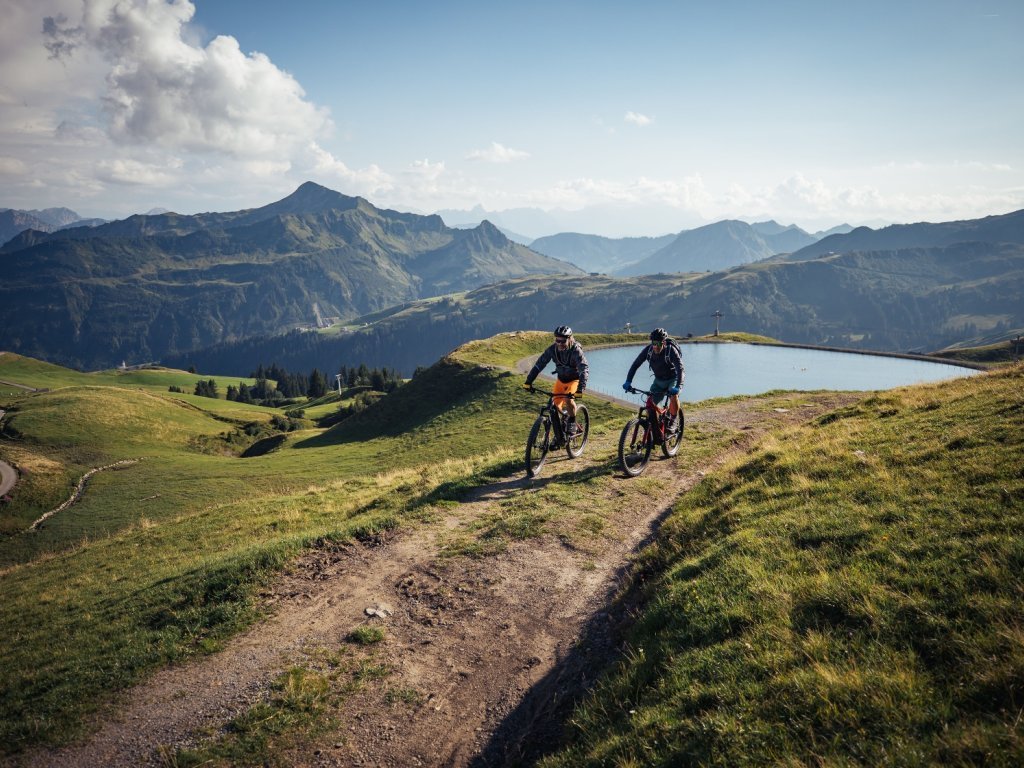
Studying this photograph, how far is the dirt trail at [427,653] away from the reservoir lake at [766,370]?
36313 millimetres

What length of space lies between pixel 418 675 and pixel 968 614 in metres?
7.52

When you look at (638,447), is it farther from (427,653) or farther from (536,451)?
(427,653)

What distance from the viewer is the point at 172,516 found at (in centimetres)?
3516

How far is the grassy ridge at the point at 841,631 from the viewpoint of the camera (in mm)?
4555

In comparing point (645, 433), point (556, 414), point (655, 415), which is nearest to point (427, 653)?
point (556, 414)

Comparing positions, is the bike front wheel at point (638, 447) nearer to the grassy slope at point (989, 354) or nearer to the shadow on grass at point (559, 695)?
the shadow on grass at point (559, 695)

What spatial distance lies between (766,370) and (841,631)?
5700cm

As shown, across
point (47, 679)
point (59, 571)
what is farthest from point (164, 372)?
point (47, 679)

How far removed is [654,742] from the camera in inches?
210

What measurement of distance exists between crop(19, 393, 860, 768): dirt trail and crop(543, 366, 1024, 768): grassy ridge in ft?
4.15

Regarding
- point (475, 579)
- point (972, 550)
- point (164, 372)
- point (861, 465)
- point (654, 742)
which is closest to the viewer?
point (654, 742)

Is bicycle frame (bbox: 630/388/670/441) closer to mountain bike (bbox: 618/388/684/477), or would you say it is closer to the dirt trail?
mountain bike (bbox: 618/388/684/477)

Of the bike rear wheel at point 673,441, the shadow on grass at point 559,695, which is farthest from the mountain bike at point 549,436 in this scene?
the shadow on grass at point 559,695

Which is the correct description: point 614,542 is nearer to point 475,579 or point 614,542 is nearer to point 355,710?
point 475,579
